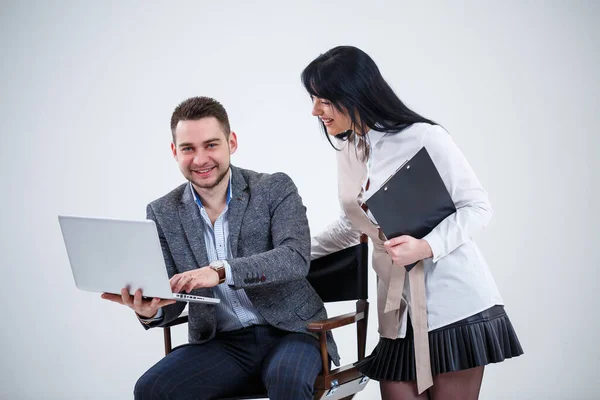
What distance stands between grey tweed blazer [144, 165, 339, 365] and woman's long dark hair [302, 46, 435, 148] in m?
0.52

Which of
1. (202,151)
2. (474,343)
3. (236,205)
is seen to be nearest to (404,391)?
(474,343)

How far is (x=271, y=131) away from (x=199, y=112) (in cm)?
160

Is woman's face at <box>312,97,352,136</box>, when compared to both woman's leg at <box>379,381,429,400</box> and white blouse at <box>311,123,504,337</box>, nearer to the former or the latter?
white blouse at <box>311,123,504,337</box>

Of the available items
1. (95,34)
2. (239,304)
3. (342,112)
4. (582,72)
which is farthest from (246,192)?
(582,72)

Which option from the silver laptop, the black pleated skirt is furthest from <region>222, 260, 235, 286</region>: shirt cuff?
the black pleated skirt

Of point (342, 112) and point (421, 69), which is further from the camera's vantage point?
point (421, 69)

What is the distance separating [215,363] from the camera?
8.42 ft

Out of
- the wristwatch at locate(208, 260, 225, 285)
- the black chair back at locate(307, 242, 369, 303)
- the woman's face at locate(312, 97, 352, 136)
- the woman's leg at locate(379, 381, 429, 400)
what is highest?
the woman's face at locate(312, 97, 352, 136)

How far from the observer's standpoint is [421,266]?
2197 millimetres

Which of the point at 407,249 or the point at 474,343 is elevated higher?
the point at 407,249

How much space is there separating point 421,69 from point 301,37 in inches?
29.2

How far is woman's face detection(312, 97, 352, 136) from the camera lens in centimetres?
230

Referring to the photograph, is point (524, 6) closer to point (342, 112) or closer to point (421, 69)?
point (421, 69)

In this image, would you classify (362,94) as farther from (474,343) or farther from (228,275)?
(474,343)
